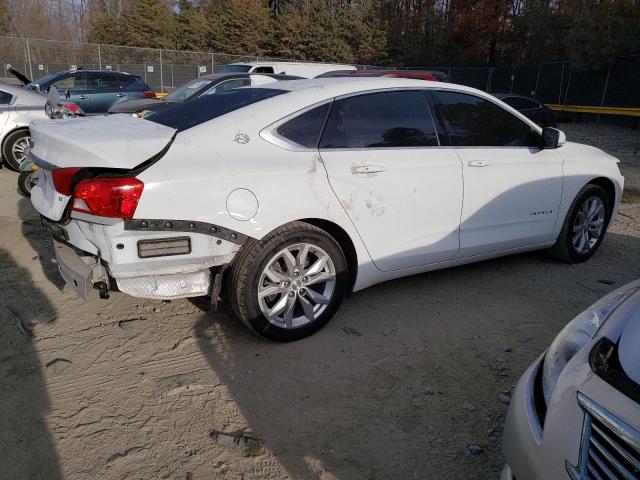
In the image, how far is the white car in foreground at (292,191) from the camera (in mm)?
2867

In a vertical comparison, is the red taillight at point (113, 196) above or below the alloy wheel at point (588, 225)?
above

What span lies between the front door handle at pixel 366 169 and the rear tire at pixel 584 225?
89.1 inches

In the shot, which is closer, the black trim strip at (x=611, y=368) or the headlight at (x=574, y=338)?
the black trim strip at (x=611, y=368)

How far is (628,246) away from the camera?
225 inches

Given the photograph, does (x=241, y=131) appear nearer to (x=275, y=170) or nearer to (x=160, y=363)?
(x=275, y=170)

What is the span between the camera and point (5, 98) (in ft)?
27.7

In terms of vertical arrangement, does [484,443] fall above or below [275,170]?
below

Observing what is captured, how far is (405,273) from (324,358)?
38.6 inches

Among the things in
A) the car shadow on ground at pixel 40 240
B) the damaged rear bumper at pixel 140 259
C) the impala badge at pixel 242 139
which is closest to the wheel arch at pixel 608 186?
the impala badge at pixel 242 139

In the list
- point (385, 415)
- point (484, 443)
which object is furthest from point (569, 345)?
point (385, 415)

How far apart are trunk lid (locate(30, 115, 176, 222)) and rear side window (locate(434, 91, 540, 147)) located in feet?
6.97

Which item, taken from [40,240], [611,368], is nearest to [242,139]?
[611,368]

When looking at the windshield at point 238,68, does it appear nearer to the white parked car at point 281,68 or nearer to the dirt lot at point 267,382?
the white parked car at point 281,68

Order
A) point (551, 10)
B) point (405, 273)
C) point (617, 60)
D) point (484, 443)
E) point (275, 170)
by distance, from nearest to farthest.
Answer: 1. point (484, 443)
2. point (275, 170)
3. point (405, 273)
4. point (617, 60)
5. point (551, 10)
